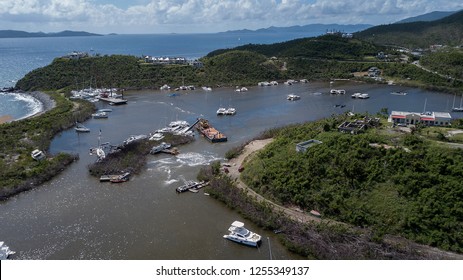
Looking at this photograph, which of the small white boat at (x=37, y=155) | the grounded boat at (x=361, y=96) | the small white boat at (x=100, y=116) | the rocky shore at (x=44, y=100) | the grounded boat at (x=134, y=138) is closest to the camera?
the small white boat at (x=37, y=155)

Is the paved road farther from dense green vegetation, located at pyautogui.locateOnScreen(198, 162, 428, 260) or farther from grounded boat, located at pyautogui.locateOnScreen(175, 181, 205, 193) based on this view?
grounded boat, located at pyautogui.locateOnScreen(175, 181, 205, 193)

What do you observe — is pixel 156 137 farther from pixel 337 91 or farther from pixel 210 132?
pixel 337 91

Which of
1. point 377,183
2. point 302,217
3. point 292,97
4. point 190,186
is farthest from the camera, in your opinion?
point 292,97

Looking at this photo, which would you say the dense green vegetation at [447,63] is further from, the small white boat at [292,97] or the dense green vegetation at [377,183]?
the dense green vegetation at [377,183]

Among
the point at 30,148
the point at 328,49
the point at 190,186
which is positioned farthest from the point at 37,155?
the point at 328,49

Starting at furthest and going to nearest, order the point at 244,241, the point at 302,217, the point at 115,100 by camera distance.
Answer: the point at 115,100 → the point at 302,217 → the point at 244,241

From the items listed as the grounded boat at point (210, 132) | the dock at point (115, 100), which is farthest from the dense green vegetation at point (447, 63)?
the dock at point (115, 100)

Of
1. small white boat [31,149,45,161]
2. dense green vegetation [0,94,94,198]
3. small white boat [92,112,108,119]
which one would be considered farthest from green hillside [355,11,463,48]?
small white boat [31,149,45,161]
